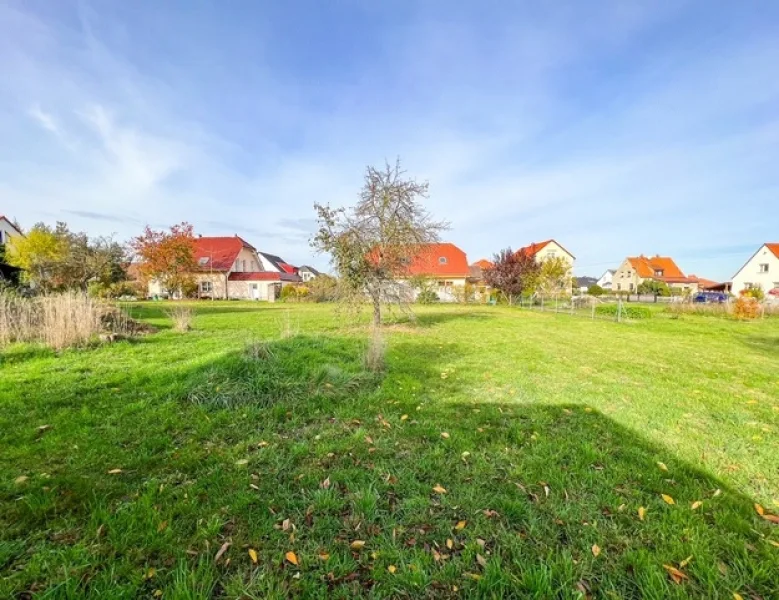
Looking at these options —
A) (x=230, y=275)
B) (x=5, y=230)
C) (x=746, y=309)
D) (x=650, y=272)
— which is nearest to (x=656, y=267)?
(x=650, y=272)

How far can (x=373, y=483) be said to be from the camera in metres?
2.75

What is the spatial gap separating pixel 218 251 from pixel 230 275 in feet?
11.6

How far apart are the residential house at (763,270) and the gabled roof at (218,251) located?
52.5 m

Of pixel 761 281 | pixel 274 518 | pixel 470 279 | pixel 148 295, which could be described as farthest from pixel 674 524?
pixel 761 281

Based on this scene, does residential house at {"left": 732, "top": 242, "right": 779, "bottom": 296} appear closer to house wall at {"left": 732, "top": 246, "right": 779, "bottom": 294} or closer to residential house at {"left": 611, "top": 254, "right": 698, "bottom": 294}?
house wall at {"left": 732, "top": 246, "right": 779, "bottom": 294}

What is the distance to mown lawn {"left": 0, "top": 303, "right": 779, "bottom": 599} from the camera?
6.16 ft

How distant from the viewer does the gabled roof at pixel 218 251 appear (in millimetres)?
36250

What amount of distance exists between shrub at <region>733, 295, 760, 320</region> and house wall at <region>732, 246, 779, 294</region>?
26.2 m

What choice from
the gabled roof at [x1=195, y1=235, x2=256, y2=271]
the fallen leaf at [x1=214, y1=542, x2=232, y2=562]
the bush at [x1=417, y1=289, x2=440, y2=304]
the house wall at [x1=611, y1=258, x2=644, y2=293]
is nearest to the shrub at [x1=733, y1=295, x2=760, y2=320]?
the bush at [x1=417, y1=289, x2=440, y2=304]

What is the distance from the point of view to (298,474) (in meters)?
2.87

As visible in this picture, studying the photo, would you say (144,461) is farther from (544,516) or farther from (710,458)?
(710,458)

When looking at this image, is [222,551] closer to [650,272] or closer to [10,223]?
[10,223]

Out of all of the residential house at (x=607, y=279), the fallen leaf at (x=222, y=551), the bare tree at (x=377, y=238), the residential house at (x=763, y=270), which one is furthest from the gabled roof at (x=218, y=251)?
the residential house at (x=607, y=279)

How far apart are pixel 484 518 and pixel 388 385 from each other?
291 centimetres
